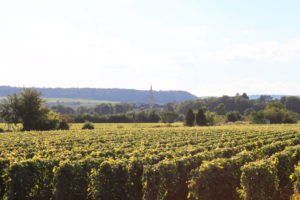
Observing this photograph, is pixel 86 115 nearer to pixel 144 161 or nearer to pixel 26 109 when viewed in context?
pixel 26 109

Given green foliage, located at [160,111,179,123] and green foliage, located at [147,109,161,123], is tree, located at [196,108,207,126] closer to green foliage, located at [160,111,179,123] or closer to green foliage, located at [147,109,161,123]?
green foliage, located at [160,111,179,123]

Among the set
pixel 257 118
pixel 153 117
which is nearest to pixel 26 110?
pixel 257 118

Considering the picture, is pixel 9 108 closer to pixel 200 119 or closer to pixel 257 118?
pixel 200 119

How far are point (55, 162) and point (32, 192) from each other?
4.10 ft

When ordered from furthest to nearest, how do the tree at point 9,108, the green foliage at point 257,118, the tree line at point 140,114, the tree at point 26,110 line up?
the green foliage at point 257,118
the tree line at point 140,114
the tree at point 26,110
the tree at point 9,108

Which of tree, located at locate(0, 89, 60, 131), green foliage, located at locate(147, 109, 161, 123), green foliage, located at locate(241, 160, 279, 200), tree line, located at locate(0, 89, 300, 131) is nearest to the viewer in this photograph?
green foliage, located at locate(241, 160, 279, 200)

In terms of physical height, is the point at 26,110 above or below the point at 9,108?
below

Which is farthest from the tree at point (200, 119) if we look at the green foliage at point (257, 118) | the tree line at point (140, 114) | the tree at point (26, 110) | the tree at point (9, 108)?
the tree at point (9, 108)

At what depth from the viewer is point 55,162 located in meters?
10.8

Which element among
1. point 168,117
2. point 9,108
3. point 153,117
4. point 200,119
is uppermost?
point 9,108

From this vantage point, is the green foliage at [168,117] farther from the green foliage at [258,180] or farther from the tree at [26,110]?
the green foliage at [258,180]

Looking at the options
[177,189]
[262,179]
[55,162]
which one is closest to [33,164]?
[55,162]

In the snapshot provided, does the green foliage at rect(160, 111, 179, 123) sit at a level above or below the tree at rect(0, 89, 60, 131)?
below

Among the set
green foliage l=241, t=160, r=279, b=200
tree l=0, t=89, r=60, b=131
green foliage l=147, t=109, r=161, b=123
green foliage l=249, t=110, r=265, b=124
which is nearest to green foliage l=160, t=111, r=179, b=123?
green foliage l=147, t=109, r=161, b=123
